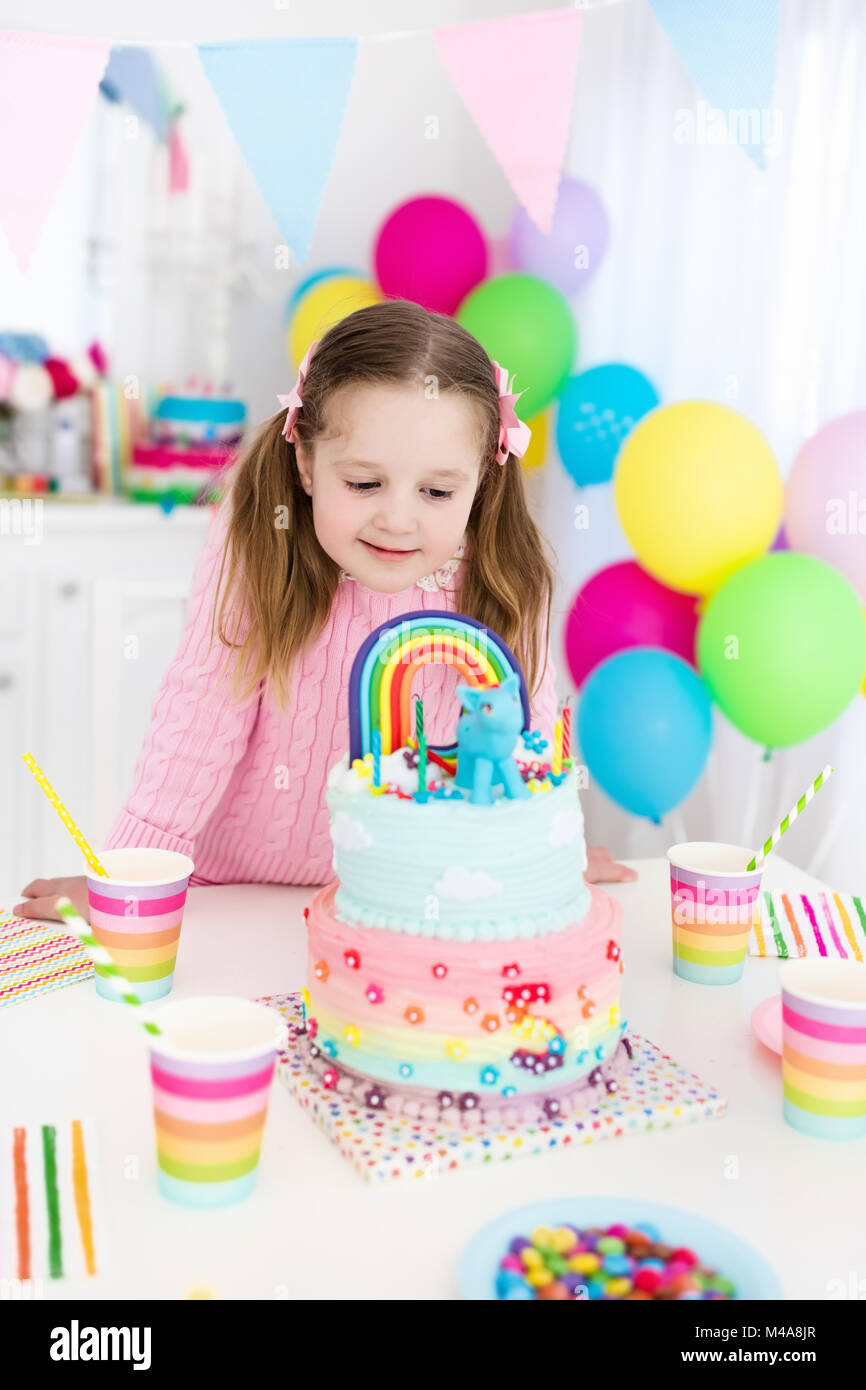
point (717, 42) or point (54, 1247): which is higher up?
point (717, 42)

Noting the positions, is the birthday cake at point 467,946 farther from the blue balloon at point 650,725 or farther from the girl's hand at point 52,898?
the blue balloon at point 650,725

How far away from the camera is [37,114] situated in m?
1.79

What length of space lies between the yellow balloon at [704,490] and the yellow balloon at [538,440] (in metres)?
0.76

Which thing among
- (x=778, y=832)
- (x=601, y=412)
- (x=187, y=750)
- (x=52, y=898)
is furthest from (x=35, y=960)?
(x=601, y=412)

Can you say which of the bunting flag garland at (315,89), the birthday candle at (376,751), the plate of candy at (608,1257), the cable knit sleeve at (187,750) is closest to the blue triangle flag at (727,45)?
the bunting flag garland at (315,89)

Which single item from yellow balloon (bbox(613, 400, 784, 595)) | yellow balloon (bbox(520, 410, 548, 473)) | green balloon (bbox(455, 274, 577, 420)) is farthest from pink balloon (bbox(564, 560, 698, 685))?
yellow balloon (bbox(520, 410, 548, 473))

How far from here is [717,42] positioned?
181 cm

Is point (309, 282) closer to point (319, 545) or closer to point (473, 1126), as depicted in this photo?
point (319, 545)

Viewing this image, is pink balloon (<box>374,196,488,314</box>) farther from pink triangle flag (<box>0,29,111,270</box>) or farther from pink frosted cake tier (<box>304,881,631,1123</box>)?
pink frosted cake tier (<box>304,881,631,1123</box>)

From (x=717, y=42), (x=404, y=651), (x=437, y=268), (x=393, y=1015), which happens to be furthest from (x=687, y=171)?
(x=393, y=1015)

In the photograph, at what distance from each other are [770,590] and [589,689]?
1.46ft

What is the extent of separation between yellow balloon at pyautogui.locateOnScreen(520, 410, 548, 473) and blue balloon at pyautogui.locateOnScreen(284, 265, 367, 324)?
1.94ft

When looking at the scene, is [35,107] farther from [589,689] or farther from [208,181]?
[208,181]
